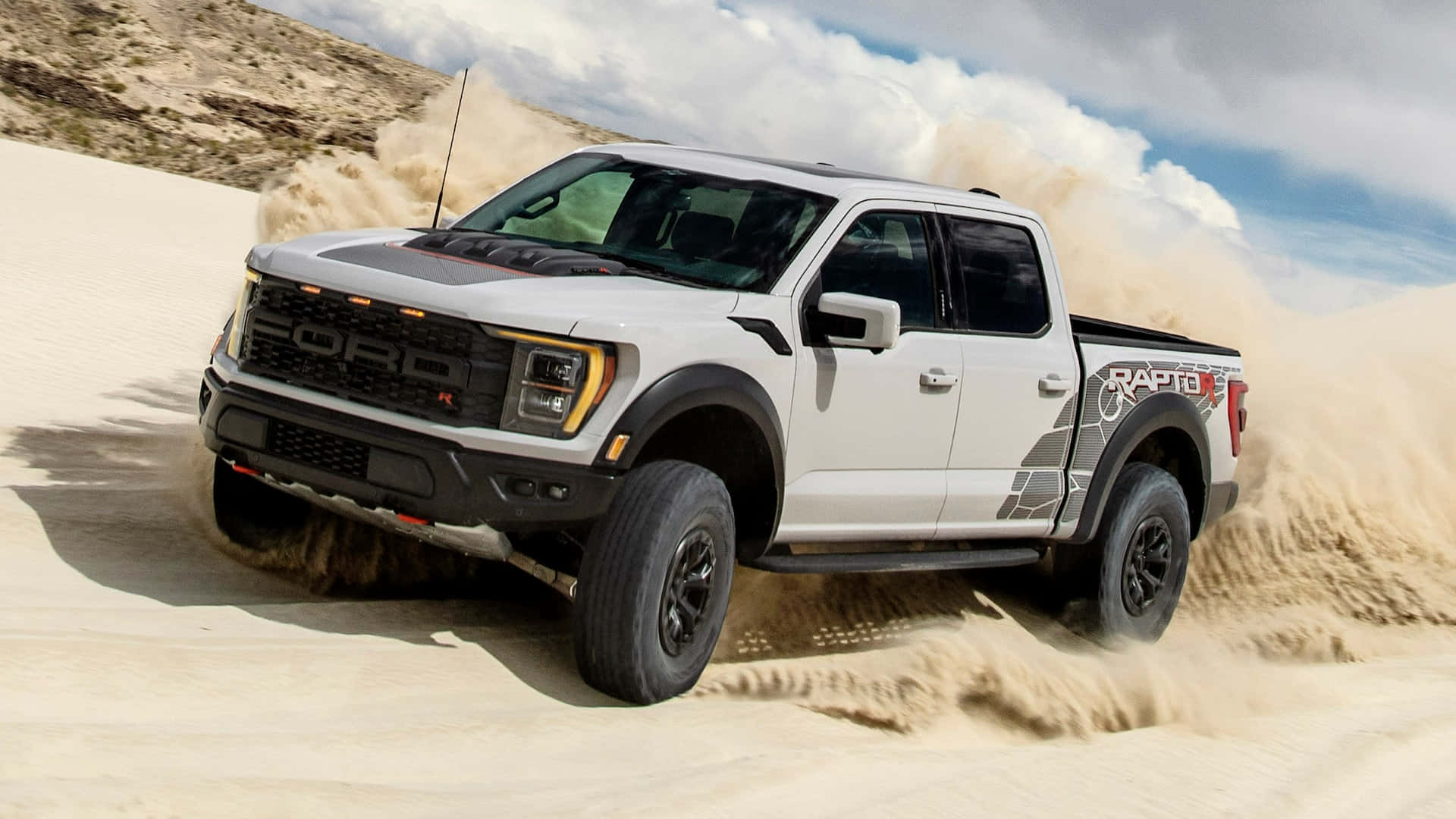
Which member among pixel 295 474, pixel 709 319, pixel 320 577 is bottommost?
pixel 320 577

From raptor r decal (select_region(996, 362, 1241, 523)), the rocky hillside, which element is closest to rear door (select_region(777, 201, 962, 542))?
raptor r decal (select_region(996, 362, 1241, 523))

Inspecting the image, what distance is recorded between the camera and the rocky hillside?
3675cm

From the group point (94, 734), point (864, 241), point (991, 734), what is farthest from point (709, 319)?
point (94, 734)

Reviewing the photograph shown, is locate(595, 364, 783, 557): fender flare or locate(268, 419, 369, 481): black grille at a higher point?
Result: locate(595, 364, 783, 557): fender flare

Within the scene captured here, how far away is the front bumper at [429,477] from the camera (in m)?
4.96

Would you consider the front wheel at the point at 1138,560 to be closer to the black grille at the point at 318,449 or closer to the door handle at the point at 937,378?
the door handle at the point at 937,378

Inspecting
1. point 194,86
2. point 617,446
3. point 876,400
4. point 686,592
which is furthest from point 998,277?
point 194,86

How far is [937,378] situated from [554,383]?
1.74 meters

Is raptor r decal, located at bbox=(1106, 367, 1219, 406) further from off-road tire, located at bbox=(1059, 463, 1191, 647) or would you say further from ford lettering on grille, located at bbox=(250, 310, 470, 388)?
ford lettering on grille, located at bbox=(250, 310, 470, 388)

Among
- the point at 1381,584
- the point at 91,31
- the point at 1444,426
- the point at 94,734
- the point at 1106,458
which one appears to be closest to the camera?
the point at 94,734

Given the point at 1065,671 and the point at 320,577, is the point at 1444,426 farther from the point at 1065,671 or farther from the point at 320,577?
the point at 320,577

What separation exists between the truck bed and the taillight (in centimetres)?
17

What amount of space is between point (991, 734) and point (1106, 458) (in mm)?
1772

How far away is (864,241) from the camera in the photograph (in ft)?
20.0
